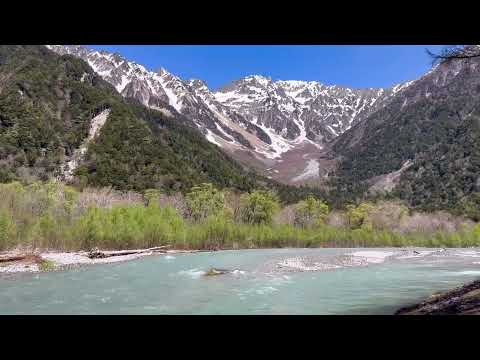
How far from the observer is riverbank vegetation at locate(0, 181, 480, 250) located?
36.9 m

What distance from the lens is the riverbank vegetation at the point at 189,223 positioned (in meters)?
36.9

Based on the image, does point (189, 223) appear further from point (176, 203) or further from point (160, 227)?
point (160, 227)

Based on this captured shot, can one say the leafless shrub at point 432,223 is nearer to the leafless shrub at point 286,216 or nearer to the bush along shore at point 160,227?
the bush along shore at point 160,227

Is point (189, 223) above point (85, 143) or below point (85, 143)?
below

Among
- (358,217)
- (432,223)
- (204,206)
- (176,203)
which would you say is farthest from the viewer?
(432,223)

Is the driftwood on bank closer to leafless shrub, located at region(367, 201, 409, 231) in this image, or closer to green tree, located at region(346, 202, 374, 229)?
green tree, located at region(346, 202, 374, 229)

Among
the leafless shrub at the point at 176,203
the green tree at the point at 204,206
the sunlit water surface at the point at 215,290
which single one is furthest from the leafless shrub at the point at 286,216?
the sunlit water surface at the point at 215,290

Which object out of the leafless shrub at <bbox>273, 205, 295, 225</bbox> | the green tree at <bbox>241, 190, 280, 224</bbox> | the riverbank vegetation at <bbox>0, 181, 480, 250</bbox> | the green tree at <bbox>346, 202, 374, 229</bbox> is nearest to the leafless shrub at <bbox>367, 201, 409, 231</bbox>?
the riverbank vegetation at <bbox>0, 181, 480, 250</bbox>

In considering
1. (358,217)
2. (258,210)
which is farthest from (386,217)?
(258,210)

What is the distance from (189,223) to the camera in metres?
63.2
